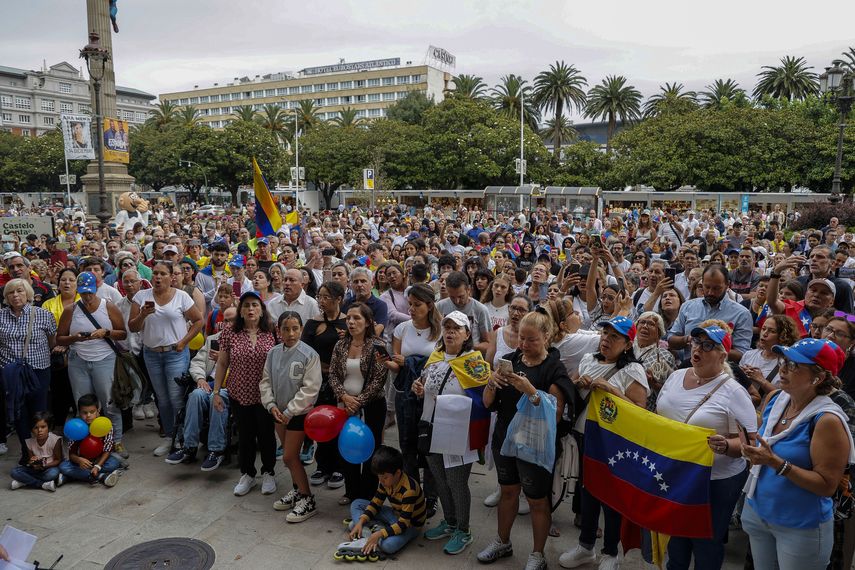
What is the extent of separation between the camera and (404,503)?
455cm

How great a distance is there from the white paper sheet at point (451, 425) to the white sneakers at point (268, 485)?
1.91 metres

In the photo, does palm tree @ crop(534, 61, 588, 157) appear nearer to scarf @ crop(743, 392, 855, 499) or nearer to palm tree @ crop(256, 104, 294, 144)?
palm tree @ crop(256, 104, 294, 144)

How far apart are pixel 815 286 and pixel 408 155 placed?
4532cm

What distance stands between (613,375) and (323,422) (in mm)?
2306

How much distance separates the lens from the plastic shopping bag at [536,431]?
153 inches

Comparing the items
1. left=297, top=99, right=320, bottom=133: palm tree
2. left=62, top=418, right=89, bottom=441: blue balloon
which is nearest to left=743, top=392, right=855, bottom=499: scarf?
left=62, top=418, right=89, bottom=441: blue balloon

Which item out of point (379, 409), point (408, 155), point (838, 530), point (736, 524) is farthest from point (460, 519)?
point (408, 155)

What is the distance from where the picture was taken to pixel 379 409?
5.09 metres

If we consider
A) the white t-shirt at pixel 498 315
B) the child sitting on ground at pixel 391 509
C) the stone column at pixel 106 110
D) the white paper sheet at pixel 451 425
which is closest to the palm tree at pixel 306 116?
the stone column at pixel 106 110

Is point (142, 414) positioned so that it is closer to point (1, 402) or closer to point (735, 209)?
point (1, 402)

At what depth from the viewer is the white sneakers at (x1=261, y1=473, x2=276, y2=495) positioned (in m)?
5.39

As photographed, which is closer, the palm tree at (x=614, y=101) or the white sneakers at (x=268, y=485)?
the white sneakers at (x=268, y=485)

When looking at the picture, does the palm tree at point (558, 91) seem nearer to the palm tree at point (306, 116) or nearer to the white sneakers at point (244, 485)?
the palm tree at point (306, 116)

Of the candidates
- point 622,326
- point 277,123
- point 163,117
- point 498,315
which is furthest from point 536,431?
point 163,117
